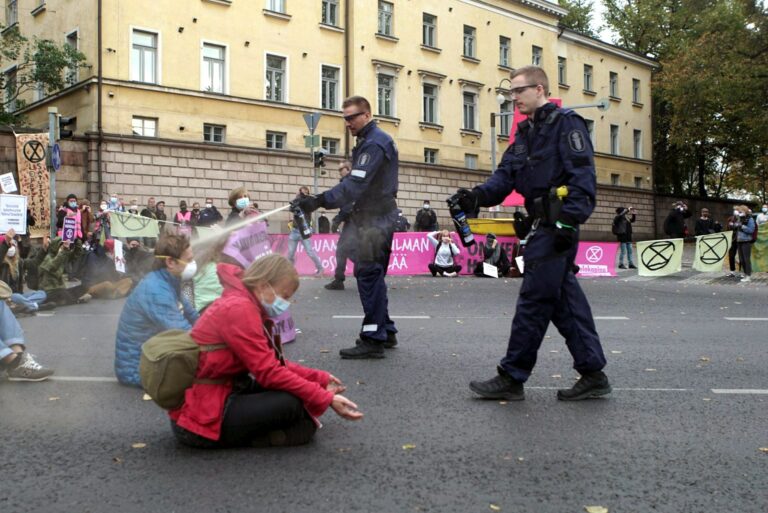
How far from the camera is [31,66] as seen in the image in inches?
1206

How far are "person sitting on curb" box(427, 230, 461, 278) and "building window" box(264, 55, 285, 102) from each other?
1615cm

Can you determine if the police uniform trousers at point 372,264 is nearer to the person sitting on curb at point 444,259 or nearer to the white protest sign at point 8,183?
the person sitting on curb at point 444,259

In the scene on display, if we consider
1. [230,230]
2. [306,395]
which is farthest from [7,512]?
[230,230]

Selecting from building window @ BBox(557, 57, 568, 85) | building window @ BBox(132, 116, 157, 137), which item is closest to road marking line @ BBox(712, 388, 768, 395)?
building window @ BBox(132, 116, 157, 137)

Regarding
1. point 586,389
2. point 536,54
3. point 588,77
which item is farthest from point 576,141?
point 588,77

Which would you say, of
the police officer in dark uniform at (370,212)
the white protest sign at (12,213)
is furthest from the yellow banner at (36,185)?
the police officer in dark uniform at (370,212)

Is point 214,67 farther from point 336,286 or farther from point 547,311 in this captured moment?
point 547,311

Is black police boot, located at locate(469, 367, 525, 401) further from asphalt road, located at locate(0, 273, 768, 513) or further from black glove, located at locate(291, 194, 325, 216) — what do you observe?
black glove, located at locate(291, 194, 325, 216)

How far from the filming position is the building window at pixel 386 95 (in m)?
37.6

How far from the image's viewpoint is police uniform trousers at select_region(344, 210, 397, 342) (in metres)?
6.88

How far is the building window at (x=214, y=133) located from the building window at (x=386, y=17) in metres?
9.82

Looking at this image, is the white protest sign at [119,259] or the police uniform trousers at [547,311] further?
the white protest sign at [119,259]

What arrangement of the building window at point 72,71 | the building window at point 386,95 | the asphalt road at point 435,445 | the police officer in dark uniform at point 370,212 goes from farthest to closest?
the building window at point 386,95
the building window at point 72,71
the police officer in dark uniform at point 370,212
the asphalt road at point 435,445

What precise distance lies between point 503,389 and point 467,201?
3.91 feet
